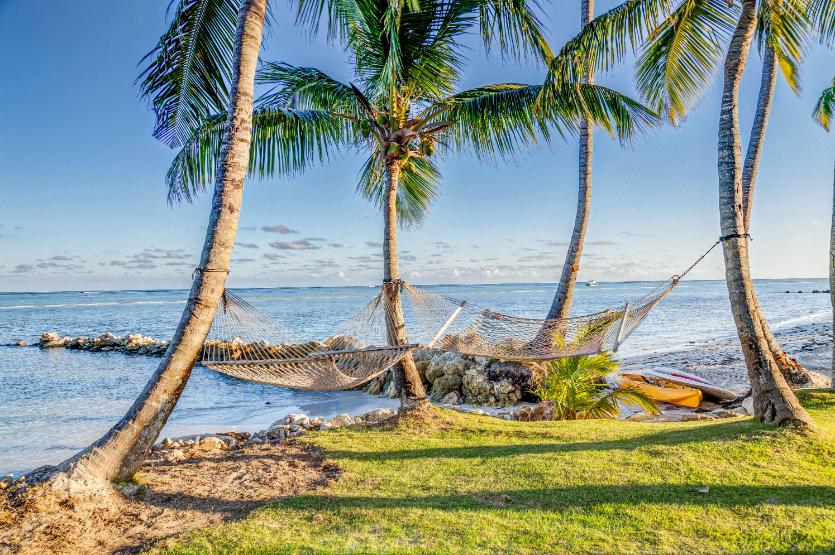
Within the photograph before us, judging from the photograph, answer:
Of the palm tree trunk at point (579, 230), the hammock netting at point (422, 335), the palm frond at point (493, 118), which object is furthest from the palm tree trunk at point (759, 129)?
the palm frond at point (493, 118)

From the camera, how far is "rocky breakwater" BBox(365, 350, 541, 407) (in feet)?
19.9

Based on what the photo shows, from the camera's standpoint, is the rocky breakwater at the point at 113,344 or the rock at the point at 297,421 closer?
the rock at the point at 297,421

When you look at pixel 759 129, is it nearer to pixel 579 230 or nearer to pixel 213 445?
pixel 579 230

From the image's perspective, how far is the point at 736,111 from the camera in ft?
11.2

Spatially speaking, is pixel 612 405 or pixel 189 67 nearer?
pixel 189 67

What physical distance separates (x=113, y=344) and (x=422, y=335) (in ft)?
39.6

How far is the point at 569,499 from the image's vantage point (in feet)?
7.95

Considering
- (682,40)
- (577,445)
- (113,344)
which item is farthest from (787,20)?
(113,344)

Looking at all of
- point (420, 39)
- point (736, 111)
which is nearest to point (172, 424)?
point (420, 39)

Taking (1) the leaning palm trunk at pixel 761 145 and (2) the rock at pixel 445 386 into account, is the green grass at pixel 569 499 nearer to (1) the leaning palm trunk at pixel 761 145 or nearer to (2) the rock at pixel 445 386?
(1) the leaning palm trunk at pixel 761 145

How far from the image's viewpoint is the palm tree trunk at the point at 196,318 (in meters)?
2.61

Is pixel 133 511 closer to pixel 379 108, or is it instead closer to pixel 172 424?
pixel 379 108

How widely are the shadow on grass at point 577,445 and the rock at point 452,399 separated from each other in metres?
2.73

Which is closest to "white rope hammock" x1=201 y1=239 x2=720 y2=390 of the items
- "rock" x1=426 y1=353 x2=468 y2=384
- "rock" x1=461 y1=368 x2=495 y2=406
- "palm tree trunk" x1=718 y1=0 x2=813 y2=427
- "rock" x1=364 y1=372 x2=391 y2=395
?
"palm tree trunk" x1=718 y1=0 x2=813 y2=427
